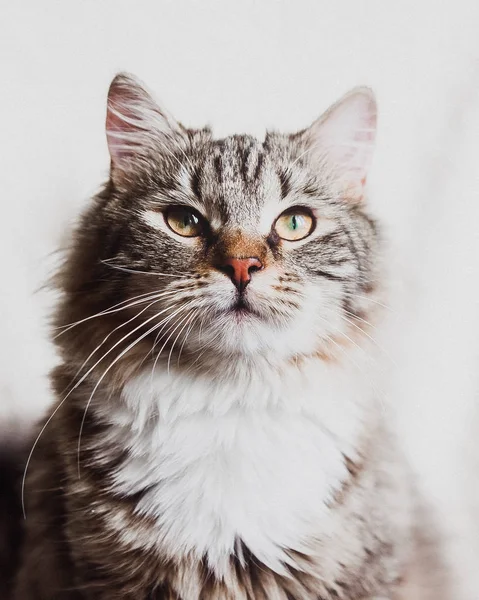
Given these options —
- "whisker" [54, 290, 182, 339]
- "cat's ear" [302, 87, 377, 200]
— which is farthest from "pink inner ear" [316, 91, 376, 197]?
"whisker" [54, 290, 182, 339]

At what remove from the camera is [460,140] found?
917 mm

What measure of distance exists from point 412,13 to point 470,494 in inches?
29.1

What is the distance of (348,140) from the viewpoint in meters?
0.85

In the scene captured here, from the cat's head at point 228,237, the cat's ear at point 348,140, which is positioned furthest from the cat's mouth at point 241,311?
the cat's ear at point 348,140

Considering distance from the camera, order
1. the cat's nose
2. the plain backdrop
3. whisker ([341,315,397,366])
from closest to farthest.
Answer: the cat's nose < whisker ([341,315,397,366]) < the plain backdrop

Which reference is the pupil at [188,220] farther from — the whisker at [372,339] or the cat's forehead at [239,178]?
the whisker at [372,339]

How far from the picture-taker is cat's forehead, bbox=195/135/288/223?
75 centimetres

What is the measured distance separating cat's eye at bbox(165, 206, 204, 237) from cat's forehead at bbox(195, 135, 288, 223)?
21 mm

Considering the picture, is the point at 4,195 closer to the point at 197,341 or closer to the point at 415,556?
the point at 197,341

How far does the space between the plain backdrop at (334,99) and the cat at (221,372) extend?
0.31ft

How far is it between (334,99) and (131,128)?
0.31 meters

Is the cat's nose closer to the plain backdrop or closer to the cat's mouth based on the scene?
the cat's mouth

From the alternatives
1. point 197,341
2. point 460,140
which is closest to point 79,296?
point 197,341

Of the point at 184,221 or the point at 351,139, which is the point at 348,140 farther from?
the point at 184,221
